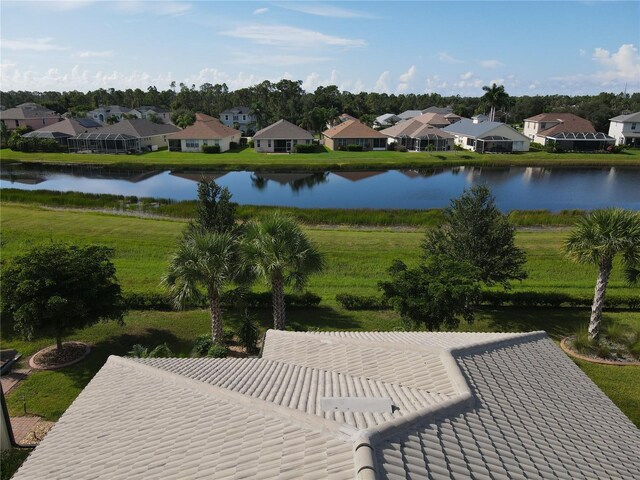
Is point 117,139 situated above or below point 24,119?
below

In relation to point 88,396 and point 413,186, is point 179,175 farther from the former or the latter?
point 88,396

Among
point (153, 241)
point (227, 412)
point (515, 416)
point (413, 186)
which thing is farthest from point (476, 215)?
point (413, 186)

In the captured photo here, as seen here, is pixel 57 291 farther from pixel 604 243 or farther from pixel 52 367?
pixel 604 243

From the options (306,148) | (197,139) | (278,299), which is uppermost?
(197,139)

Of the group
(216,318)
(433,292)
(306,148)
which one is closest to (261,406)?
(216,318)

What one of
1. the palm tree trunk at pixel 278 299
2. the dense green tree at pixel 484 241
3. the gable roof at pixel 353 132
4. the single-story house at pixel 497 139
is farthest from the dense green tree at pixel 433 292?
the single-story house at pixel 497 139

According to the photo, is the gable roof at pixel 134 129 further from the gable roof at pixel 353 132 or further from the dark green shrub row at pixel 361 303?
the dark green shrub row at pixel 361 303
